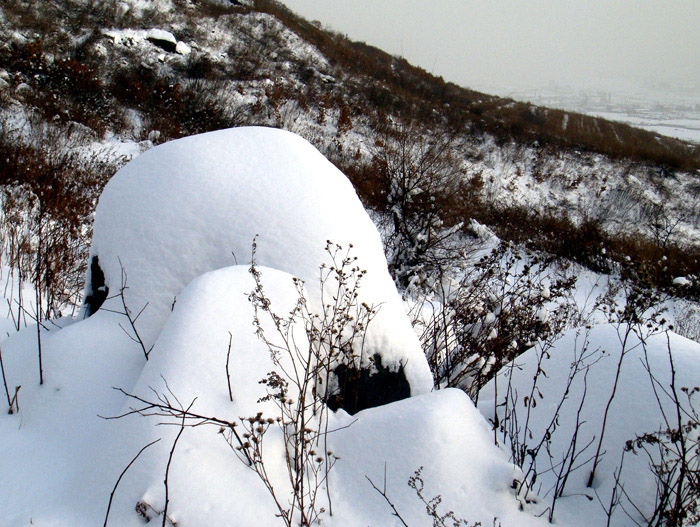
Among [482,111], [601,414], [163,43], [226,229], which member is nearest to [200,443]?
[226,229]

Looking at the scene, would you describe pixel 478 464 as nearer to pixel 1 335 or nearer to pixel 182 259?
pixel 182 259

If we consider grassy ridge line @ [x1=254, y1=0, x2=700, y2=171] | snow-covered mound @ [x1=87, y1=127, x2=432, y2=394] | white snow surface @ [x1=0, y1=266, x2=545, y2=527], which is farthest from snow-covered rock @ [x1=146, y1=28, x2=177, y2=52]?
white snow surface @ [x1=0, y1=266, x2=545, y2=527]

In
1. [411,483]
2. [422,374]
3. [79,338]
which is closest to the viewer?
[411,483]

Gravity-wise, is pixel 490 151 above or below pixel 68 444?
above

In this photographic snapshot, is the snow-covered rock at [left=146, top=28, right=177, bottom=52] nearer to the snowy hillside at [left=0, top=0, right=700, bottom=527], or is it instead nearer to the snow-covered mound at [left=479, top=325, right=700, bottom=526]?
the snowy hillside at [left=0, top=0, right=700, bottom=527]

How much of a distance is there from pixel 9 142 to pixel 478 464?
7743 millimetres

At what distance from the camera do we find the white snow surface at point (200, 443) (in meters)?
1.16

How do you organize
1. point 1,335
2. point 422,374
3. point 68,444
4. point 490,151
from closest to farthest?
1. point 68,444
2. point 422,374
3. point 1,335
4. point 490,151

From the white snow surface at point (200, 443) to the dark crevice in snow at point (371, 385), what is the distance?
0.79 ft

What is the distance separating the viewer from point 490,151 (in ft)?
49.4

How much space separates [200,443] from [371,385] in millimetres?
946

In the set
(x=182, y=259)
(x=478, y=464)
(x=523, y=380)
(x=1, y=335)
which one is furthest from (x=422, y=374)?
(x=1, y=335)

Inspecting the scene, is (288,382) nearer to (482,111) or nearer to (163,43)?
(163,43)

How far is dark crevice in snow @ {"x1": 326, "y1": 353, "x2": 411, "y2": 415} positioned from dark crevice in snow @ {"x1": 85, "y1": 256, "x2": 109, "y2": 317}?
1350mm
